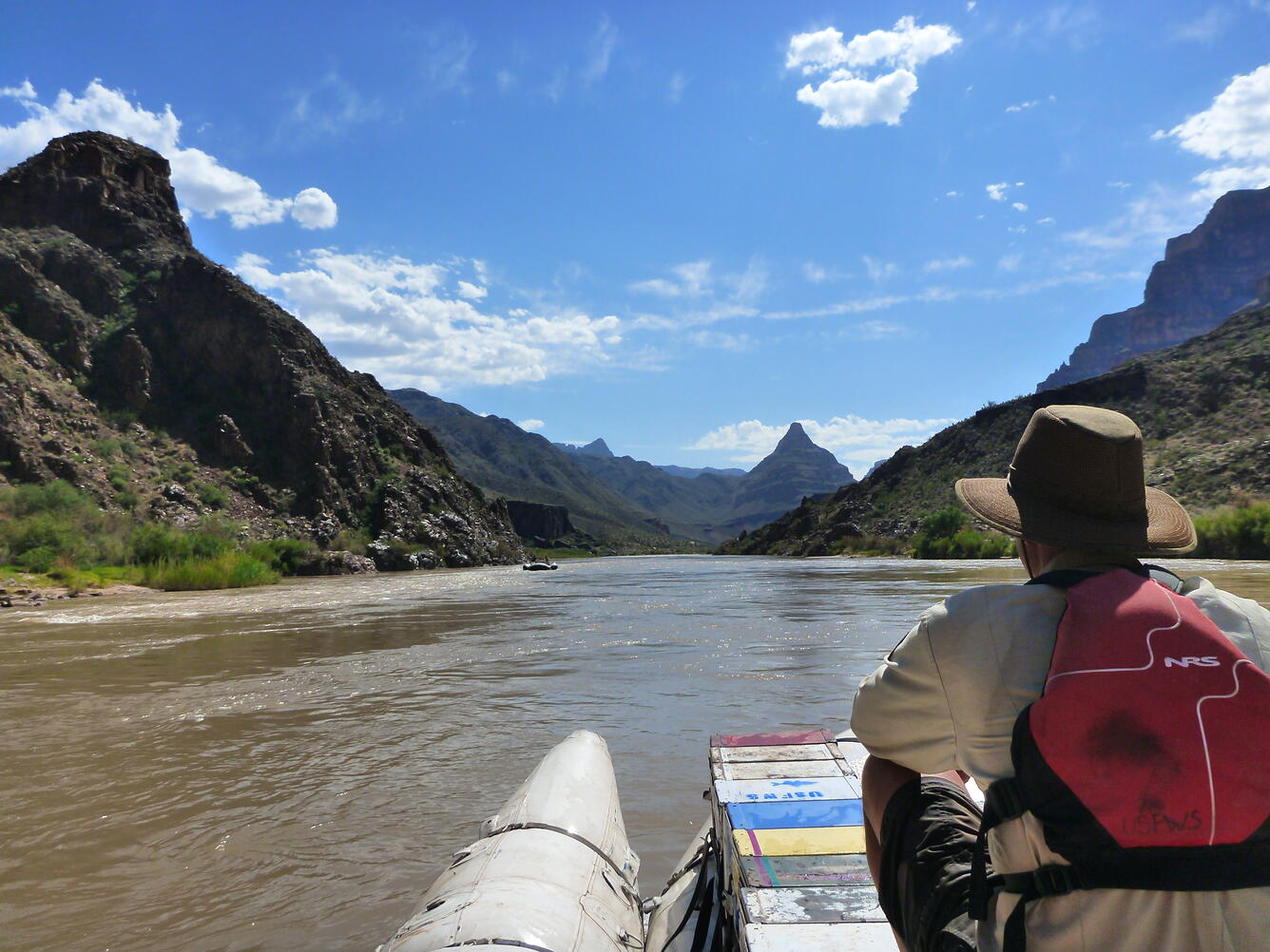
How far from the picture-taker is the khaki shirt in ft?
4.66

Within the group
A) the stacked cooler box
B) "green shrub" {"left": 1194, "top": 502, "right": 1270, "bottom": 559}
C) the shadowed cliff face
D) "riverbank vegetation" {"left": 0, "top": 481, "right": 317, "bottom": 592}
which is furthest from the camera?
the shadowed cliff face

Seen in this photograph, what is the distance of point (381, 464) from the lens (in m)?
66.3

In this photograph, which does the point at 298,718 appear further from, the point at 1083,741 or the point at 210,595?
the point at 210,595

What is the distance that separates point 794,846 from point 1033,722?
1621 mm

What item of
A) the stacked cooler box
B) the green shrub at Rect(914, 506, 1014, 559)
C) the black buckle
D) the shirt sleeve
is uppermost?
the shirt sleeve

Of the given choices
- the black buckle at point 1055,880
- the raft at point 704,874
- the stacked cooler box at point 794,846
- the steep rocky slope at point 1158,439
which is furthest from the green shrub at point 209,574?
the steep rocky slope at point 1158,439

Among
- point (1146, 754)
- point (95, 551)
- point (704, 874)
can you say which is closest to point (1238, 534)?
point (704, 874)

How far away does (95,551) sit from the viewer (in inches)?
1189

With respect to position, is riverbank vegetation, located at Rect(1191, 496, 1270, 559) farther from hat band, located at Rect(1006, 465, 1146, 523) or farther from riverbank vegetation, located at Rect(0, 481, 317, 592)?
riverbank vegetation, located at Rect(0, 481, 317, 592)

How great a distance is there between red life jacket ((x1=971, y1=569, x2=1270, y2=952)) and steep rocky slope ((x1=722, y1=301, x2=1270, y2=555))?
42.9 meters

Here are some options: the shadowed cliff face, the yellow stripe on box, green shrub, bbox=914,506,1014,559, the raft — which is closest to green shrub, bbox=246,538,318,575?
the shadowed cliff face

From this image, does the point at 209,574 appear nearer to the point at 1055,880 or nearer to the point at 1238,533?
the point at 1055,880

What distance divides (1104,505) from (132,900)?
516 cm

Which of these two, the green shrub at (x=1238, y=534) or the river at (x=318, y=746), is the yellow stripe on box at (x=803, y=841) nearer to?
the river at (x=318, y=746)
